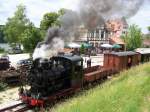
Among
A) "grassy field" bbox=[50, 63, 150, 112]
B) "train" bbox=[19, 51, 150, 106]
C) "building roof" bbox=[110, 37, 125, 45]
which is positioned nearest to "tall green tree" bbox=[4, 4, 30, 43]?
"building roof" bbox=[110, 37, 125, 45]

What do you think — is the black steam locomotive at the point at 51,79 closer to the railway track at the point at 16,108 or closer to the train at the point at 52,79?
the train at the point at 52,79

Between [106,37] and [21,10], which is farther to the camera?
[106,37]

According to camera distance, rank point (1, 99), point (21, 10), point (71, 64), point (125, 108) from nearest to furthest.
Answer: point (125, 108)
point (71, 64)
point (1, 99)
point (21, 10)

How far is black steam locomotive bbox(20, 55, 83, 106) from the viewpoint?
18564 mm

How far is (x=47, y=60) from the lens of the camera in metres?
19.0

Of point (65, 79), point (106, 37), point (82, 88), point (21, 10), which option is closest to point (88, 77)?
point (82, 88)

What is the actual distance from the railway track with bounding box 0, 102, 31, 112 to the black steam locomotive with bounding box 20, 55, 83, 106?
45 centimetres

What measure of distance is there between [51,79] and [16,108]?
2838mm

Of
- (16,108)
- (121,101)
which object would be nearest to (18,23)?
(16,108)

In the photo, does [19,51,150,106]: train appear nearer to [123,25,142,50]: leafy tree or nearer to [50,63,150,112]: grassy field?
[50,63,150,112]: grassy field

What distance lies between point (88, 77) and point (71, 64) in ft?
12.5

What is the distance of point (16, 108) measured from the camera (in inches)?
749

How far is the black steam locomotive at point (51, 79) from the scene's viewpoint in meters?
18.6

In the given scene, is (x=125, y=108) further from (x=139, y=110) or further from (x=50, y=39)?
(x=50, y=39)
